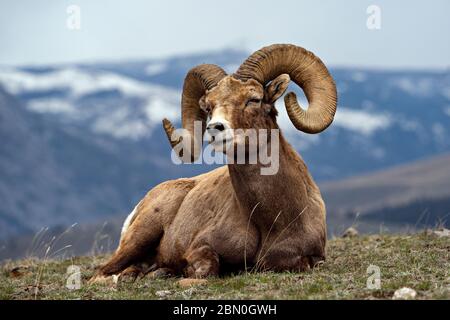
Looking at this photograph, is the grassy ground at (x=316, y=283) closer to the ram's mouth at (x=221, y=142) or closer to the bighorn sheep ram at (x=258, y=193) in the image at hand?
the bighorn sheep ram at (x=258, y=193)

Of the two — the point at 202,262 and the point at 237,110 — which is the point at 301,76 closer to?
the point at 237,110

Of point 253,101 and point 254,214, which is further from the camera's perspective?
point 254,214

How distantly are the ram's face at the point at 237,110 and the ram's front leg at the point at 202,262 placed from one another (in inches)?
81.9

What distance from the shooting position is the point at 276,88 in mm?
14250

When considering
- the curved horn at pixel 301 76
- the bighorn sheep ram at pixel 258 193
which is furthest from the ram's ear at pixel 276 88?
the curved horn at pixel 301 76

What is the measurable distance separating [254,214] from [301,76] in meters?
2.61

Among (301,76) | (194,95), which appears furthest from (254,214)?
(194,95)

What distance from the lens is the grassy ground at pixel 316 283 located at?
1143cm

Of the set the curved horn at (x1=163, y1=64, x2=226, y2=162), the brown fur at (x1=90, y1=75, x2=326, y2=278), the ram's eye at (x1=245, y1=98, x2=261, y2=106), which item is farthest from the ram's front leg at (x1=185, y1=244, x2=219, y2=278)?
the ram's eye at (x1=245, y1=98, x2=261, y2=106)

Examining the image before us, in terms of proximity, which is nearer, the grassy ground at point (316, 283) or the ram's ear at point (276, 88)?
the grassy ground at point (316, 283)
